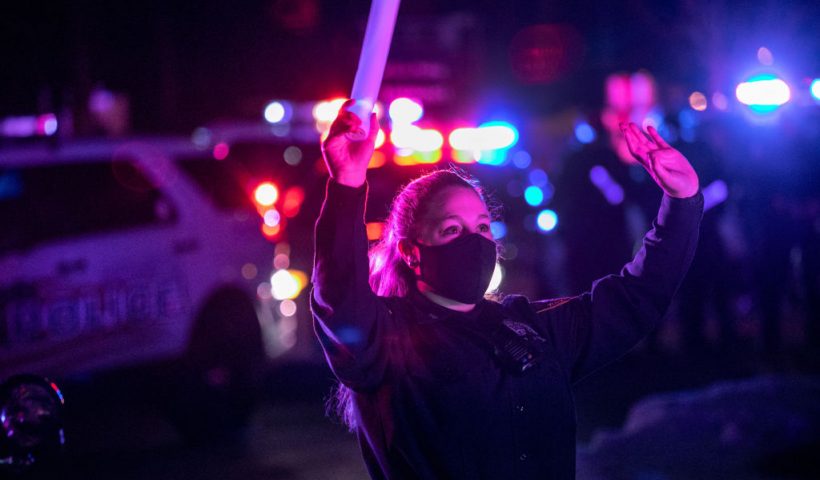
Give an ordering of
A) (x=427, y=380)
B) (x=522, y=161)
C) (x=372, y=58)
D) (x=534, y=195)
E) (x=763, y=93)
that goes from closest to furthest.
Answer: (x=372, y=58)
(x=427, y=380)
(x=763, y=93)
(x=534, y=195)
(x=522, y=161)

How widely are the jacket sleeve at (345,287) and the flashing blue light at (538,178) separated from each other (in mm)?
11535

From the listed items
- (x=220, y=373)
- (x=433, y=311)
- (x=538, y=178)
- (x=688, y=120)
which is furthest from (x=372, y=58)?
(x=538, y=178)

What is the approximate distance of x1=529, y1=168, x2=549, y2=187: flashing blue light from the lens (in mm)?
14508

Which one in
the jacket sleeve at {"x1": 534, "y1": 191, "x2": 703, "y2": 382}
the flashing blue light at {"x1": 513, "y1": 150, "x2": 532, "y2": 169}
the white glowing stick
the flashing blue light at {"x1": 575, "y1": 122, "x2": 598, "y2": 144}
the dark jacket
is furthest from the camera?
the flashing blue light at {"x1": 513, "y1": 150, "x2": 532, "y2": 169}

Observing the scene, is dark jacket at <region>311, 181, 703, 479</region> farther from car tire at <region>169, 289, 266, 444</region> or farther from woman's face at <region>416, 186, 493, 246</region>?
car tire at <region>169, 289, 266, 444</region>

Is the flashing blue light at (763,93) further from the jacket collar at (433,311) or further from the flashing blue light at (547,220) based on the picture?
the jacket collar at (433,311)

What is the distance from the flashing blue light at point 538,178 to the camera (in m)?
14.5

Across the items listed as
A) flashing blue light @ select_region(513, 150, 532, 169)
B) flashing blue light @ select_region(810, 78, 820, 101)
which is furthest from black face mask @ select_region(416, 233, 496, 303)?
flashing blue light @ select_region(513, 150, 532, 169)

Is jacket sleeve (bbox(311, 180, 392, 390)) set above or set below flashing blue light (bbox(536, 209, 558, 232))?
above

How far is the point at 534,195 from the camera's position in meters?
13.9

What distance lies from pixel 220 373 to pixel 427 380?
20.0ft

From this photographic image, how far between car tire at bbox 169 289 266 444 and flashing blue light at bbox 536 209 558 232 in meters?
3.84

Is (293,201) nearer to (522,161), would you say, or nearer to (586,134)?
(586,134)

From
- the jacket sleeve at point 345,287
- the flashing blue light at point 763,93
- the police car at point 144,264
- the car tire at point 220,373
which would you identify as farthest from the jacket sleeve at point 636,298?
the flashing blue light at point 763,93
